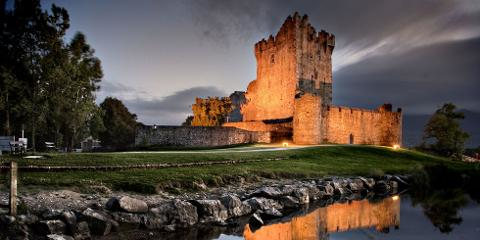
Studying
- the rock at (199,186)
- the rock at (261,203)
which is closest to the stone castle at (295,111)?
the rock at (199,186)

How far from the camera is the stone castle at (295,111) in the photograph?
37062 millimetres

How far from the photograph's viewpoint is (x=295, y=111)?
40250 mm

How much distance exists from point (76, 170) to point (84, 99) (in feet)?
62.4

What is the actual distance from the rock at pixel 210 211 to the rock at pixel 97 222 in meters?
2.64

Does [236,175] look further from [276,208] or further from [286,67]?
[286,67]

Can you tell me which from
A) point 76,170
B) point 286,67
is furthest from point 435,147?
point 76,170

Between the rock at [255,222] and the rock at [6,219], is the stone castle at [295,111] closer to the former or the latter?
the rock at [255,222]

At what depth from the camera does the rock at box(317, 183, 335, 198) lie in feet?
53.1

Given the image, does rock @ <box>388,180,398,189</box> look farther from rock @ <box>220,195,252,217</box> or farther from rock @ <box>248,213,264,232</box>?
rock @ <box>248,213,264,232</box>

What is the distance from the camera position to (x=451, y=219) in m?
13.3

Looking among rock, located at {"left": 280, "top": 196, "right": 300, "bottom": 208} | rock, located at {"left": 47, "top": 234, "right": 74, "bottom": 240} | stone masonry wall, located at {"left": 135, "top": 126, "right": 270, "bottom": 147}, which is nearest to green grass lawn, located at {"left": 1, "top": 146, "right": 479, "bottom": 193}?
rock, located at {"left": 280, "top": 196, "right": 300, "bottom": 208}

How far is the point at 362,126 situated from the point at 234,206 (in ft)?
131

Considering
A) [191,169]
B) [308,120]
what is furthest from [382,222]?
[308,120]

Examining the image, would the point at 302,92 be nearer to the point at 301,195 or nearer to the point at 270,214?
the point at 301,195
